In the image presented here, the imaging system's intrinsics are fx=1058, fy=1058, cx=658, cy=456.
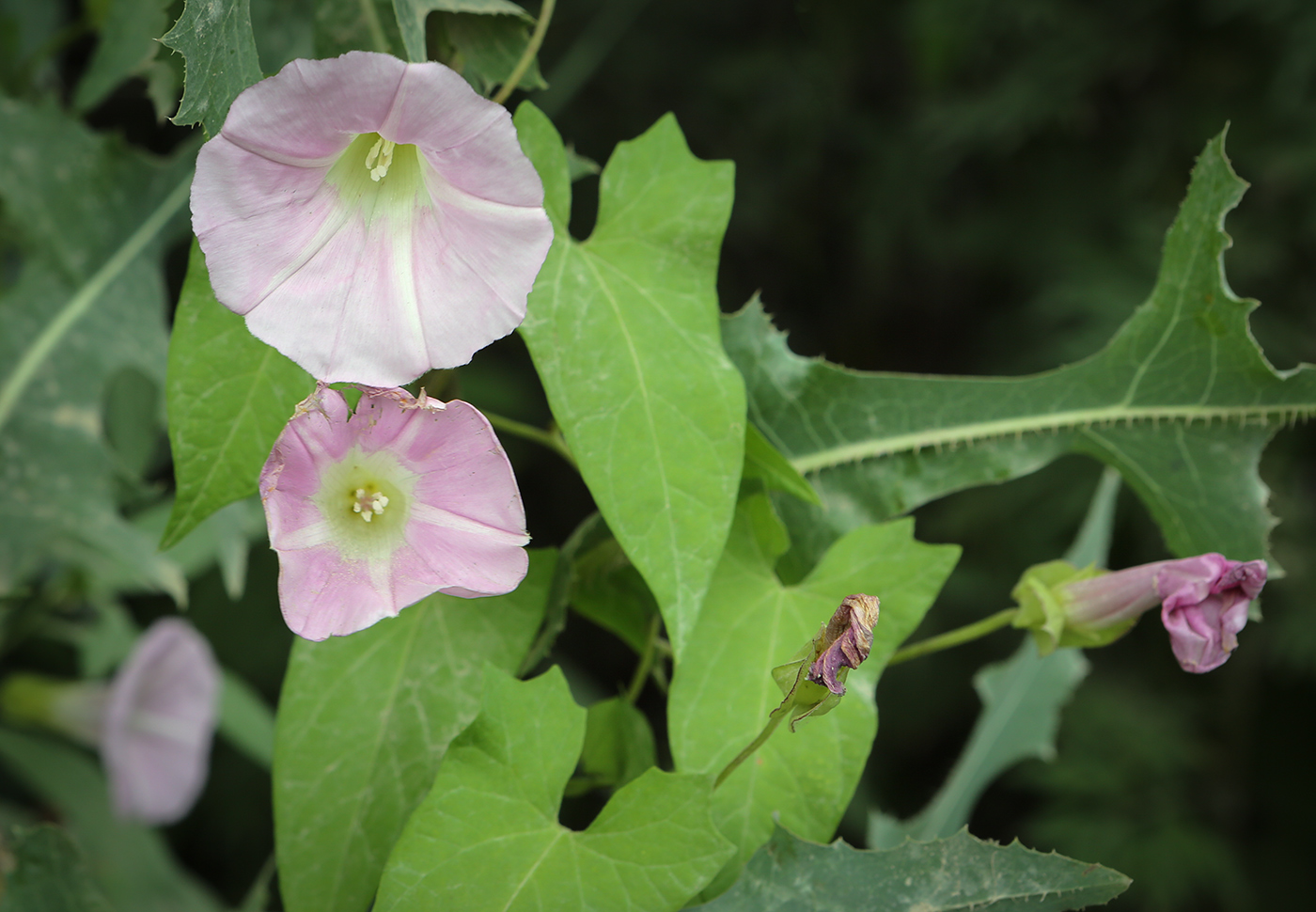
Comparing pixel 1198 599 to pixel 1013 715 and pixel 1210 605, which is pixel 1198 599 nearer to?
pixel 1210 605

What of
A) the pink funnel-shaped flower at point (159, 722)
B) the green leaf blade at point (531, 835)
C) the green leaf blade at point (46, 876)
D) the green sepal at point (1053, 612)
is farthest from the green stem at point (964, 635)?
the pink funnel-shaped flower at point (159, 722)

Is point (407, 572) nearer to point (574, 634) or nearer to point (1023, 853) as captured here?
point (1023, 853)

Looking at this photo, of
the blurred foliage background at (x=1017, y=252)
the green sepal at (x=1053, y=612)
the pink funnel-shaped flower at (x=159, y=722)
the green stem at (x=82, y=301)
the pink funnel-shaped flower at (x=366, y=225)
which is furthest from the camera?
the blurred foliage background at (x=1017, y=252)

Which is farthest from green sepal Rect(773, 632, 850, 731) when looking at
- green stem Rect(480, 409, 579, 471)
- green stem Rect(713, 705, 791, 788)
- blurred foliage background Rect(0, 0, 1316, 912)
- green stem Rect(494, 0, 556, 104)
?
blurred foliage background Rect(0, 0, 1316, 912)

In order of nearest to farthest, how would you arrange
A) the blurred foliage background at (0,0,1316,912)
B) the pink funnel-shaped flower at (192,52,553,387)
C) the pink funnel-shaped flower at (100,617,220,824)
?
the pink funnel-shaped flower at (192,52,553,387)
the pink funnel-shaped flower at (100,617,220,824)
the blurred foliage background at (0,0,1316,912)

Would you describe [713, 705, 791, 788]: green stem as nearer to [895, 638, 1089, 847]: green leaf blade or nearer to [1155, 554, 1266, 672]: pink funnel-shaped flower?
[1155, 554, 1266, 672]: pink funnel-shaped flower

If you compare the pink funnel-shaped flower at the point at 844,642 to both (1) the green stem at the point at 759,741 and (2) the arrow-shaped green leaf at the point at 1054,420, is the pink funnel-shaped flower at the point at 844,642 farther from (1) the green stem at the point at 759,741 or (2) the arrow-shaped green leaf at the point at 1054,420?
(2) the arrow-shaped green leaf at the point at 1054,420

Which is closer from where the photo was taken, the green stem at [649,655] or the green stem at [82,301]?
the green stem at [649,655]
